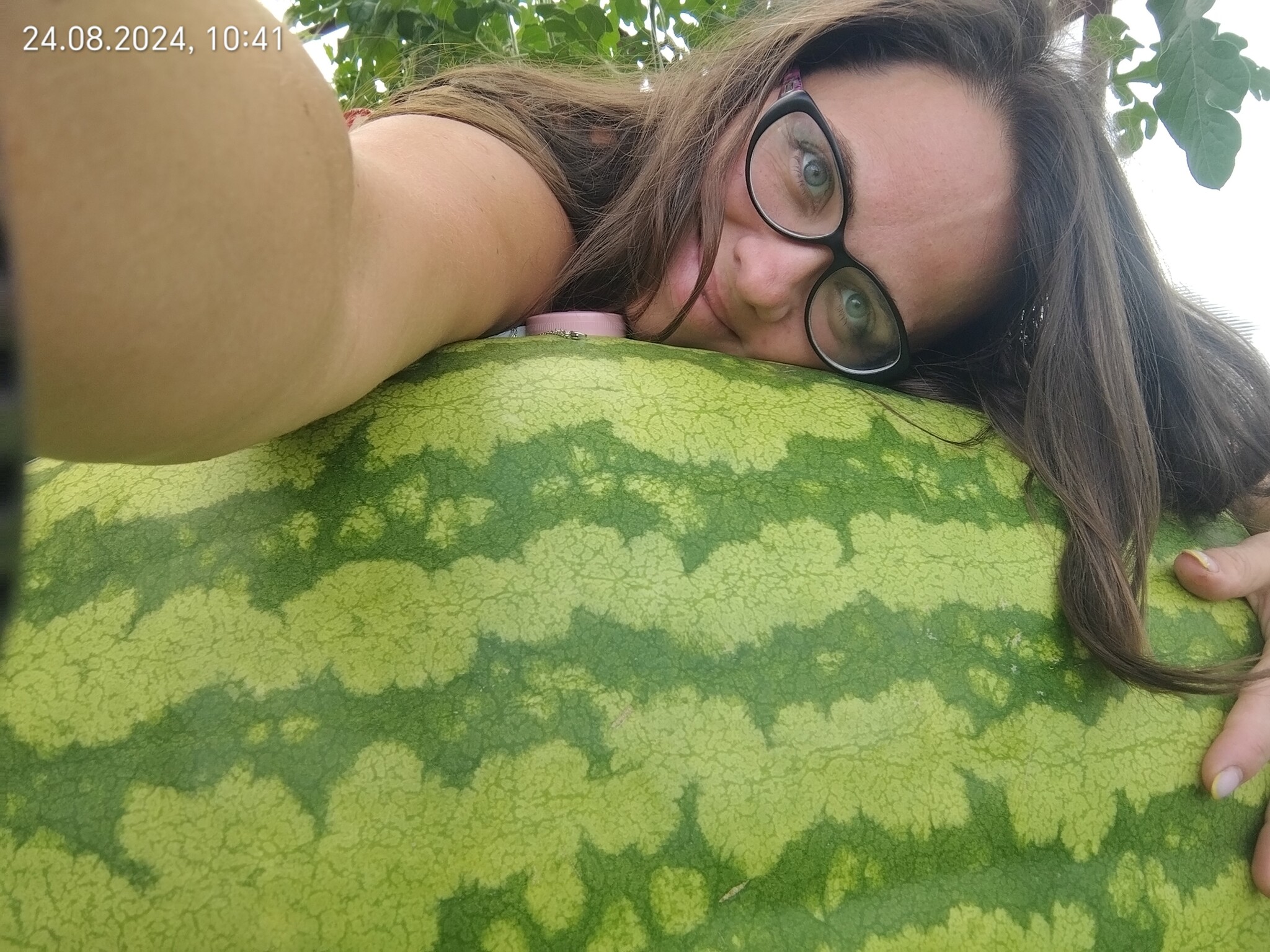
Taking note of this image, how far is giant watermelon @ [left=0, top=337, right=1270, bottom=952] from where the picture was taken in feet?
2.25

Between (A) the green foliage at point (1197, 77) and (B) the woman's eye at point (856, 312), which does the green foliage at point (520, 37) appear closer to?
(A) the green foliage at point (1197, 77)

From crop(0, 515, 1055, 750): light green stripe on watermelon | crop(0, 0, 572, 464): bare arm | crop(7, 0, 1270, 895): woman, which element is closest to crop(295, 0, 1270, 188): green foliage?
crop(7, 0, 1270, 895): woman

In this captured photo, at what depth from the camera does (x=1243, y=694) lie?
914 millimetres

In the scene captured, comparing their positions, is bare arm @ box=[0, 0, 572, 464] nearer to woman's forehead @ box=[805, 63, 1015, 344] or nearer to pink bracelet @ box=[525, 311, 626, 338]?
pink bracelet @ box=[525, 311, 626, 338]

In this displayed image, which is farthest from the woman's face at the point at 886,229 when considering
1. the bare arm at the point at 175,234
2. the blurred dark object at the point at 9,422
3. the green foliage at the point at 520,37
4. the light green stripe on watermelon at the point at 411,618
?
the blurred dark object at the point at 9,422

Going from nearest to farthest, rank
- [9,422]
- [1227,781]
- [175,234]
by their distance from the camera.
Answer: [9,422] → [175,234] → [1227,781]

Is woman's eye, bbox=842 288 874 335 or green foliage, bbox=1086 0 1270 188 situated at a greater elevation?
green foliage, bbox=1086 0 1270 188

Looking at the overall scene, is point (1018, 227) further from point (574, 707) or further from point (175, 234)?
point (175, 234)

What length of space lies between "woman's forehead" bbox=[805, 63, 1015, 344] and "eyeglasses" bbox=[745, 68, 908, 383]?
0.07 ft

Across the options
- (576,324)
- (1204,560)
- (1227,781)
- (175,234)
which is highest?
(175,234)

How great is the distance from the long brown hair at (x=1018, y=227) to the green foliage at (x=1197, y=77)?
0.22 meters

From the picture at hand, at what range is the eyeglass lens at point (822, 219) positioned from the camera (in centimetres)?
110

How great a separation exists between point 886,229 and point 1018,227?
244mm

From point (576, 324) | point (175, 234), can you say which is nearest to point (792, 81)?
point (576, 324)
